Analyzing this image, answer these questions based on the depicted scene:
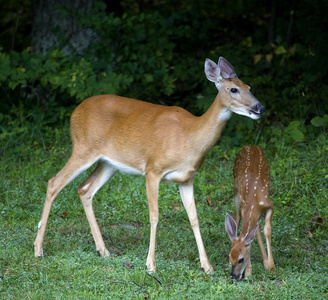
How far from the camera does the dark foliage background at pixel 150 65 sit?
29.1 ft

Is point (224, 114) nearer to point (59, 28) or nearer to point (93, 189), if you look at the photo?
point (93, 189)

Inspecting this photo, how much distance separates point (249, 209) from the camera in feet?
18.9

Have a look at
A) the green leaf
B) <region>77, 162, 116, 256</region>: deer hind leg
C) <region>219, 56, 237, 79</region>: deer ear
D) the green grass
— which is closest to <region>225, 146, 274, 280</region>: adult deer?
the green grass

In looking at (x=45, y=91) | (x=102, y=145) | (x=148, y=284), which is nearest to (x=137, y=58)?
(x=45, y=91)

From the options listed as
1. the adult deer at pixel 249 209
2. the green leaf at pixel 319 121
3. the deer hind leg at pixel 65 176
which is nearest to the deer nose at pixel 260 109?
the adult deer at pixel 249 209

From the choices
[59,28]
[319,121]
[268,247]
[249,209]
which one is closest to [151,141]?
[249,209]

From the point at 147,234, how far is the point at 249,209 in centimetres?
141

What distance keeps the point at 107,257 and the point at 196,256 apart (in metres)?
0.89

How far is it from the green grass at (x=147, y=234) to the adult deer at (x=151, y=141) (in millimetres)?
313

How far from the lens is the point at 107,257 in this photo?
587cm

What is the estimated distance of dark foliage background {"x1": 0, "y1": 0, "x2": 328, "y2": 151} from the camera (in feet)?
29.1

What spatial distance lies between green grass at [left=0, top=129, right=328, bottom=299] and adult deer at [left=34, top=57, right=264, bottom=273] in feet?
1.03

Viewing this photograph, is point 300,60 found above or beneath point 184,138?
beneath

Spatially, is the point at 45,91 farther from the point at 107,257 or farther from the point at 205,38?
the point at 107,257
